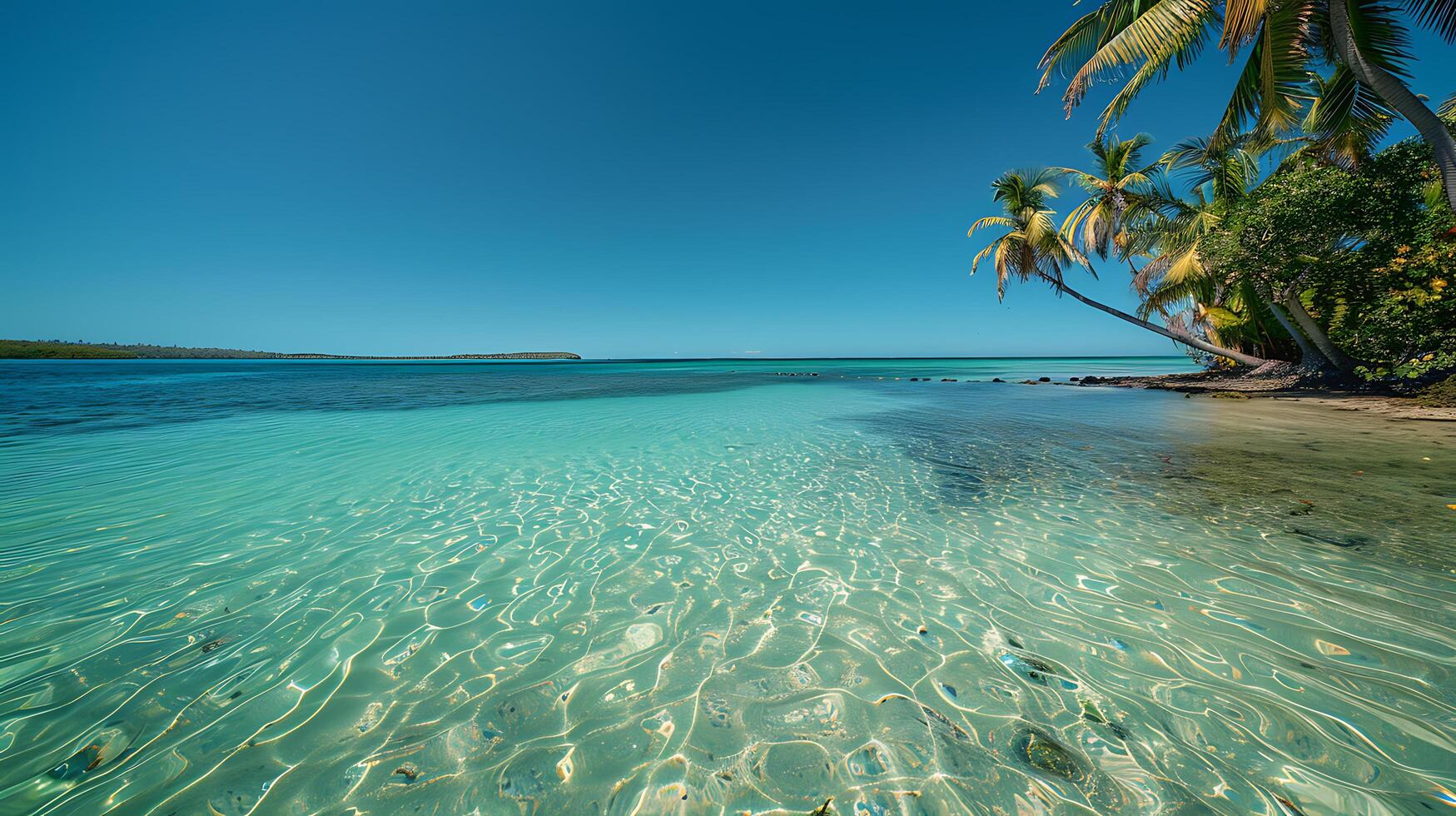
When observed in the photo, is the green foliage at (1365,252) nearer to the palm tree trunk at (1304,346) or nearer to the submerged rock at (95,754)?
the palm tree trunk at (1304,346)

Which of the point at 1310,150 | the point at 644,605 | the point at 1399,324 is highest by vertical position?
the point at 1310,150

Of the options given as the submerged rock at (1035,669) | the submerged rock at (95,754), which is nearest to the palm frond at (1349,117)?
the submerged rock at (1035,669)

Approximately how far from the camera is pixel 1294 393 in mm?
14133

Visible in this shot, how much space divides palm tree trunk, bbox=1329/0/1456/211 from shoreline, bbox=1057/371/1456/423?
472 centimetres

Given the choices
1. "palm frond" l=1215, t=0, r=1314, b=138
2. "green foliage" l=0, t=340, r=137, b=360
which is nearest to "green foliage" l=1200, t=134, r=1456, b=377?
"palm frond" l=1215, t=0, r=1314, b=138

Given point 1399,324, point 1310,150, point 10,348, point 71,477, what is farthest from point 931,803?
point 10,348

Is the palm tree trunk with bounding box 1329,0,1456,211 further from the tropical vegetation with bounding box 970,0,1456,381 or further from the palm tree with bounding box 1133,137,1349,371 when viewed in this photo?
the palm tree with bounding box 1133,137,1349,371

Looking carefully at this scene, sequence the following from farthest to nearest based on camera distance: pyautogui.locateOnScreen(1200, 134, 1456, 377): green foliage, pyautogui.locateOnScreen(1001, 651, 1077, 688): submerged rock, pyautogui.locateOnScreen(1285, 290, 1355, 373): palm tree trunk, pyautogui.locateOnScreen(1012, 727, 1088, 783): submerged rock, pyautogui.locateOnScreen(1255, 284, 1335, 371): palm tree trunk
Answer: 1. pyautogui.locateOnScreen(1255, 284, 1335, 371): palm tree trunk
2. pyautogui.locateOnScreen(1285, 290, 1355, 373): palm tree trunk
3. pyautogui.locateOnScreen(1200, 134, 1456, 377): green foliage
4. pyautogui.locateOnScreen(1001, 651, 1077, 688): submerged rock
5. pyautogui.locateOnScreen(1012, 727, 1088, 783): submerged rock

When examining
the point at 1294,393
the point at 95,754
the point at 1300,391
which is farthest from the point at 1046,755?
the point at 1300,391

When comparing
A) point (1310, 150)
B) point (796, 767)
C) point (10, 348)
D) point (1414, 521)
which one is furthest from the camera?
point (10, 348)

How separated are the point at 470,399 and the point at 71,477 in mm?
12682

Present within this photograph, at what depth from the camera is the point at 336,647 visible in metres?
2.51

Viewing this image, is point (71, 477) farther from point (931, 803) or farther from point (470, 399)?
point (470, 399)

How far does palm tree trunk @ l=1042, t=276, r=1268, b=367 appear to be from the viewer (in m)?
18.3
